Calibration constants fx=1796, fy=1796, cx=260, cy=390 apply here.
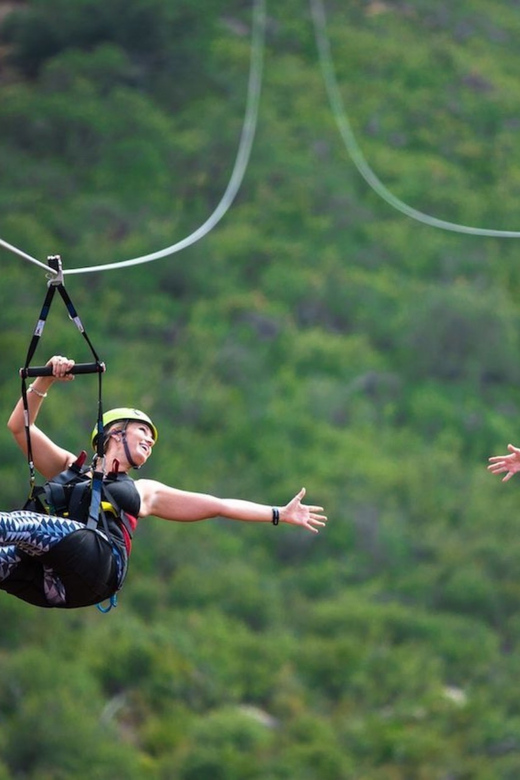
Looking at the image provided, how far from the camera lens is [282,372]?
151 feet

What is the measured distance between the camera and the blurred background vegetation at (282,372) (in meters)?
35.9

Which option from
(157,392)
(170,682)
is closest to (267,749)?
(170,682)

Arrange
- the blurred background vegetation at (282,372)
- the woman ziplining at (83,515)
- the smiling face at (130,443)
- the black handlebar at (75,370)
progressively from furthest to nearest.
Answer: the blurred background vegetation at (282,372)
the smiling face at (130,443)
the woman ziplining at (83,515)
the black handlebar at (75,370)

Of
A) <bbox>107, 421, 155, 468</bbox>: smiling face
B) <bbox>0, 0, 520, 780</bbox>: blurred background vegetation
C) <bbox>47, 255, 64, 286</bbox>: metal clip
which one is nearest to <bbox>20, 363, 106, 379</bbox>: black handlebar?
<bbox>47, 255, 64, 286</bbox>: metal clip

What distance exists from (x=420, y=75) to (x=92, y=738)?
2556 cm

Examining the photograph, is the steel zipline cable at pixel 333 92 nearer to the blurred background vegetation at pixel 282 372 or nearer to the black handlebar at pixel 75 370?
the blurred background vegetation at pixel 282 372

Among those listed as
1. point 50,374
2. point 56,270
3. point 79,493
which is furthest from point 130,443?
point 56,270

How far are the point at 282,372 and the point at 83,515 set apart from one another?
3661 cm

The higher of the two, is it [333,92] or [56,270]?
[333,92]

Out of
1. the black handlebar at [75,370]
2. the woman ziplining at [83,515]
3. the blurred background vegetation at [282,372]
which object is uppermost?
the blurred background vegetation at [282,372]

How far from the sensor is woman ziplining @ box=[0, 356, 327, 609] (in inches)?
356

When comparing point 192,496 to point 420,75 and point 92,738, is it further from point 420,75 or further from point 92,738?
point 420,75

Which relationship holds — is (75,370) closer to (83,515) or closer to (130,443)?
(130,443)

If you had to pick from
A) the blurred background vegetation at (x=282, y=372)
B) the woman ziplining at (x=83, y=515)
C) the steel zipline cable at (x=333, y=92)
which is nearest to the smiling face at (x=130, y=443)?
the woman ziplining at (x=83, y=515)
